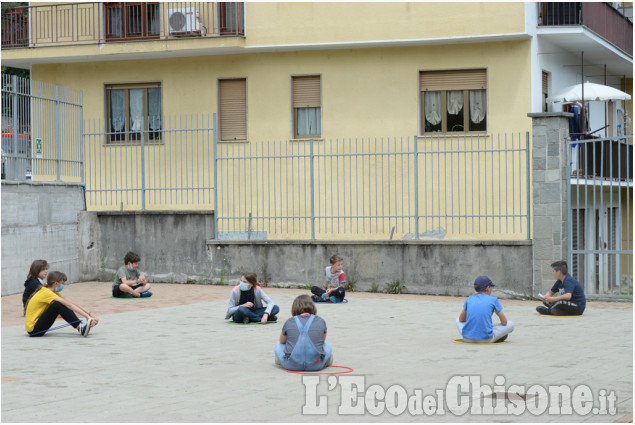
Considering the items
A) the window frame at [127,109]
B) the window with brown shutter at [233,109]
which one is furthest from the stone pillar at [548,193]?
the window frame at [127,109]

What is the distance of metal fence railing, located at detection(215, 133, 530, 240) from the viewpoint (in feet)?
67.0

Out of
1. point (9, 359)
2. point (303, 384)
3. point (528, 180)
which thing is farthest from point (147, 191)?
point (303, 384)

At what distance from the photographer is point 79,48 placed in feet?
78.6

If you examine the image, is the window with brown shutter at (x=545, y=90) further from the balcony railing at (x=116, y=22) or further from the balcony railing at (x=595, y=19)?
the balcony railing at (x=116, y=22)

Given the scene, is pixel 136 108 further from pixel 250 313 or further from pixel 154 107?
pixel 250 313

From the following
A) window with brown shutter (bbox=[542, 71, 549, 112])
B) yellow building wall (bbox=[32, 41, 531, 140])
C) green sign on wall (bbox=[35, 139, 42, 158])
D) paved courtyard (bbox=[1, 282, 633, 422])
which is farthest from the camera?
window with brown shutter (bbox=[542, 71, 549, 112])

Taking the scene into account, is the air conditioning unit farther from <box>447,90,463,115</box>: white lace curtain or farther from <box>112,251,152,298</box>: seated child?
<box>112,251,152,298</box>: seated child

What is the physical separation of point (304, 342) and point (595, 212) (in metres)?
12.7

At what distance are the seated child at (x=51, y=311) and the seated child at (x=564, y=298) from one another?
22.7 feet

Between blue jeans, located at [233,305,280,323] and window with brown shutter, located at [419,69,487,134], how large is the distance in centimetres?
941

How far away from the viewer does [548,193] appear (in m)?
18.1

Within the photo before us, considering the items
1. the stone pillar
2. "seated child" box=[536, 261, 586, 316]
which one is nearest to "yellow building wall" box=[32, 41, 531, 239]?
the stone pillar

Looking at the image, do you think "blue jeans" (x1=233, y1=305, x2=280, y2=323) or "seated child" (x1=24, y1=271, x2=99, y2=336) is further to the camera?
"blue jeans" (x1=233, y1=305, x2=280, y2=323)

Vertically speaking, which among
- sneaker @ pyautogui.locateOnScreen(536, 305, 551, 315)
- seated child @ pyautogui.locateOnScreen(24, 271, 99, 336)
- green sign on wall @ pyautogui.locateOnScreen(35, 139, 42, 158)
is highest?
green sign on wall @ pyautogui.locateOnScreen(35, 139, 42, 158)
